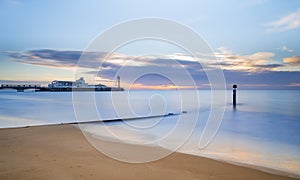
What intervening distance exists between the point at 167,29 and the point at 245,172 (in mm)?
3933

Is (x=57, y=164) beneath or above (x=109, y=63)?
beneath

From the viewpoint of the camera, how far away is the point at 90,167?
4.00 meters

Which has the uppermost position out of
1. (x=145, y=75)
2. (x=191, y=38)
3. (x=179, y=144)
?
(x=191, y=38)

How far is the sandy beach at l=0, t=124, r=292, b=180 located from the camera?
366cm

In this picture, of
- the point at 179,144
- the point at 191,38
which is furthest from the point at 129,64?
the point at 179,144

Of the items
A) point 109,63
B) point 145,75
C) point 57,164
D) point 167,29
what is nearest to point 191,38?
point 167,29

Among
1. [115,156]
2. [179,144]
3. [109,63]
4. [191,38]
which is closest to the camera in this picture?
[115,156]

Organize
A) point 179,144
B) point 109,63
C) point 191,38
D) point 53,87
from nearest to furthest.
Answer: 1. point 191,38
2. point 179,144
3. point 109,63
4. point 53,87

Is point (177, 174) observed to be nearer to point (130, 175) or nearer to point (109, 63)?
point (130, 175)

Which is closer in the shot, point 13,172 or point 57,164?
point 13,172

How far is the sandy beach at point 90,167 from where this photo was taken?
12.0 ft

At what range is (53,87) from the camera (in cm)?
8306

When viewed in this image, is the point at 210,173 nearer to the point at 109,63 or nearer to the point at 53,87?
the point at 109,63

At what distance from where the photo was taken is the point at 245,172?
14.1 feet
